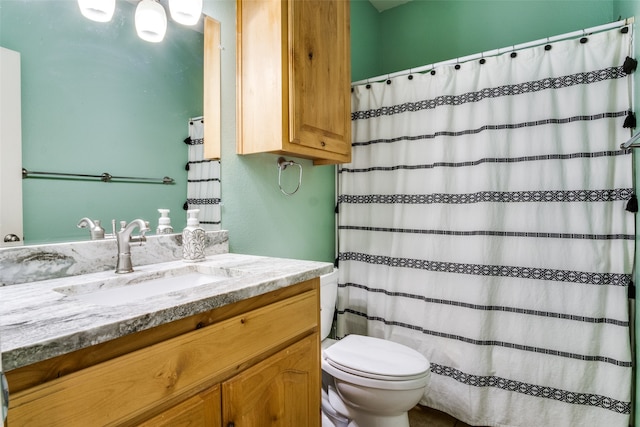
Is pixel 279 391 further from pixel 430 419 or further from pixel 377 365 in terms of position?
pixel 430 419

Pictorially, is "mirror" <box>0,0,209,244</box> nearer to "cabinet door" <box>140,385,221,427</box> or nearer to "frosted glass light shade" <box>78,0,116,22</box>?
"frosted glass light shade" <box>78,0,116,22</box>

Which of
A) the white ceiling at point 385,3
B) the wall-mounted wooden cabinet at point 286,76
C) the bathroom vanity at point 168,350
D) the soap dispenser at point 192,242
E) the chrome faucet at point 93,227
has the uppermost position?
the white ceiling at point 385,3

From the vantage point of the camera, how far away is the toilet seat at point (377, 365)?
1397 millimetres

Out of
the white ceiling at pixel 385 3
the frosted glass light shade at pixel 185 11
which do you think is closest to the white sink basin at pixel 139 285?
the frosted glass light shade at pixel 185 11

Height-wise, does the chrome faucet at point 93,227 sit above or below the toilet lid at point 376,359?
above

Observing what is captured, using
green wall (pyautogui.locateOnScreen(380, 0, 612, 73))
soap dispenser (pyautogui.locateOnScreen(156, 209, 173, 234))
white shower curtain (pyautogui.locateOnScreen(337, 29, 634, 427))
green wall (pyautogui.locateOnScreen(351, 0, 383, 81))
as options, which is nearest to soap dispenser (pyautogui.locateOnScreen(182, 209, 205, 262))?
soap dispenser (pyautogui.locateOnScreen(156, 209, 173, 234))

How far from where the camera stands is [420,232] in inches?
77.1

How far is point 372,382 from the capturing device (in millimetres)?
1416

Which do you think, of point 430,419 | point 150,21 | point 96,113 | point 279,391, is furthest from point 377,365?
point 150,21

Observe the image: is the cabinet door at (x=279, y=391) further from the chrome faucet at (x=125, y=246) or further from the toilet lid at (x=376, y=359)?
the chrome faucet at (x=125, y=246)

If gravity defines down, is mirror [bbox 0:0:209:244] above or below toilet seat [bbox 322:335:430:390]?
above

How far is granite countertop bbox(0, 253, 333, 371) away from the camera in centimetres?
54

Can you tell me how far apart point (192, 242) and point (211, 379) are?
62 cm

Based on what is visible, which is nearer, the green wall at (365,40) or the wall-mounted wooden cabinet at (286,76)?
the wall-mounted wooden cabinet at (286,76)
